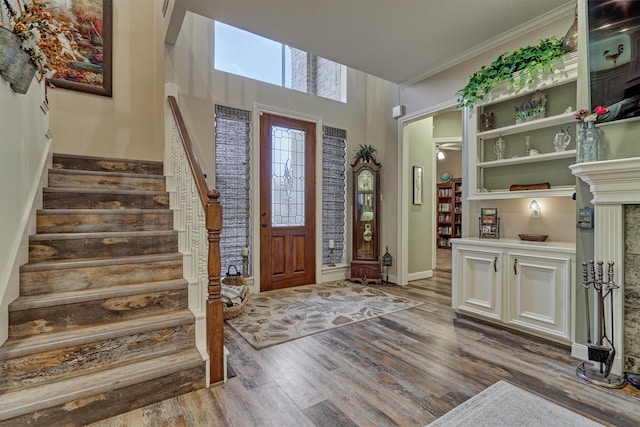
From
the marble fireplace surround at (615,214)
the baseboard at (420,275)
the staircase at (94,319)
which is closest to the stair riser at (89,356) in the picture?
the staircase at (94,319)

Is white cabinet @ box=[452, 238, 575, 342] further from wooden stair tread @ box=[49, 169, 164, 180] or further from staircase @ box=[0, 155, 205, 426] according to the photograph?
wooden stair tread @ box=[49, 169, 164, 180]

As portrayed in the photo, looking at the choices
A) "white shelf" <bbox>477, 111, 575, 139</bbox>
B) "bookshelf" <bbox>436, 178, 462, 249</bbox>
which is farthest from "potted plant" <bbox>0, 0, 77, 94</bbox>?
"bookshelf" <bbox>436, 178, 462, 249</bbox>

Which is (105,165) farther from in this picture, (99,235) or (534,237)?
(534,237)

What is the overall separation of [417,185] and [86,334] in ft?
14.6

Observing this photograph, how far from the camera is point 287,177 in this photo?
4391mm

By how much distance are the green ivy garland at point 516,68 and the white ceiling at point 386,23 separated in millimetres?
286

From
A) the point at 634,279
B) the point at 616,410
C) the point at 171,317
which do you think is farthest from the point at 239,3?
the point at 616,410

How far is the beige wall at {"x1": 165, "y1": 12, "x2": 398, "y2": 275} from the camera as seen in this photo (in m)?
3.61

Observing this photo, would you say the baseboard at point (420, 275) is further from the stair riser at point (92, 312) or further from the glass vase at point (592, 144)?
the stair riser at point (92, 312)

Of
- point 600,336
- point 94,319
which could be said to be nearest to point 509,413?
point 600,336

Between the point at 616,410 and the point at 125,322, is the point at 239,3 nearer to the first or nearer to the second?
the point at 125,322

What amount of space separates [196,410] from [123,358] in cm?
57

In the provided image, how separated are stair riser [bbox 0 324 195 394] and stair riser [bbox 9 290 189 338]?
0.19m

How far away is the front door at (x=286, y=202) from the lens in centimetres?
417
